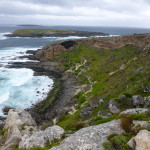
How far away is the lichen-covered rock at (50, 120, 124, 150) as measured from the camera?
14312 mm

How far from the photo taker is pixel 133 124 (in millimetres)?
15984

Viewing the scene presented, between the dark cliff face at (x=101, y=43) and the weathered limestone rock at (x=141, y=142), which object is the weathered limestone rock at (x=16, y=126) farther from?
the dark cliff face at (x=101, y=43)

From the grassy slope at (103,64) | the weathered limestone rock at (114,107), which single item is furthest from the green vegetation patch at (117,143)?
the grassy slope at (103,64)

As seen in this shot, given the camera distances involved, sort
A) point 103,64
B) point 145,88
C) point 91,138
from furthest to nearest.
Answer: point 103,64, point 145,88, point 91,138

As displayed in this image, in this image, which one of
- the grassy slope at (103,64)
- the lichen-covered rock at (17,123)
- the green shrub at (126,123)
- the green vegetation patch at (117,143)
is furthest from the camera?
the grassy slope at (103,64)

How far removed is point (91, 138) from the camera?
15070 mm

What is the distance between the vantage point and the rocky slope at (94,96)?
50.2 ft

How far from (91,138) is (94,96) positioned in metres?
29.2

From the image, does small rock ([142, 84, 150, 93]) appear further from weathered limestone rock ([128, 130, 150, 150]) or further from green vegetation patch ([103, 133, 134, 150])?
weathered limestone rock ([128, 130, 150, 150])

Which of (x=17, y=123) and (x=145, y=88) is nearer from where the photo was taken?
(x=17, y=123)

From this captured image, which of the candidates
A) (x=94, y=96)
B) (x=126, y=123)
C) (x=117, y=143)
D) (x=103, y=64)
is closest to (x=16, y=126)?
(x=126, y=123)

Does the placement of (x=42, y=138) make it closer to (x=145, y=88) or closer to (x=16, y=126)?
(x=16, y=126)

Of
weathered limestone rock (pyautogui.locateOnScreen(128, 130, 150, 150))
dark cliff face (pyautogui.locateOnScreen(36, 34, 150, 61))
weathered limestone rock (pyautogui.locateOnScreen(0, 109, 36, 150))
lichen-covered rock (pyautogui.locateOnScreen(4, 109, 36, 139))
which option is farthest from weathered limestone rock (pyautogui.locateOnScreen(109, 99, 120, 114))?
dark cliff face (pyautogui.locateOnScreen(36, 34, 150, 61))

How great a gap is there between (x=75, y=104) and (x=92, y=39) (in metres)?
58.3
